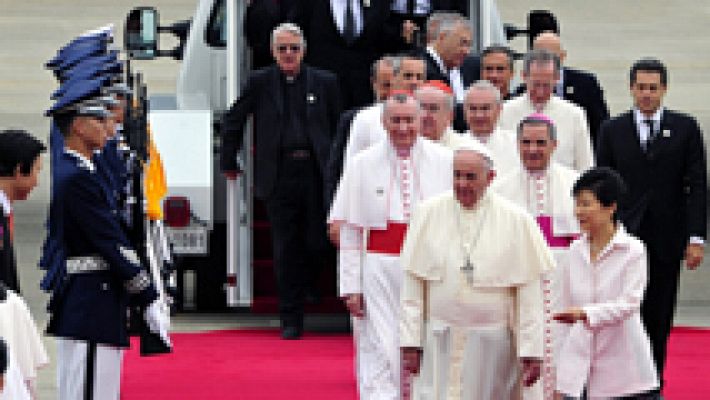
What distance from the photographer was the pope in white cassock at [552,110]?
40.9 feet

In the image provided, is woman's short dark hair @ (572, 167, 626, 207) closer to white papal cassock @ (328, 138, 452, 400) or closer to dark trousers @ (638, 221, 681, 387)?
white papal cassock @ (328, 138, 452, 400)

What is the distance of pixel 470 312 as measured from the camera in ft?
33.8

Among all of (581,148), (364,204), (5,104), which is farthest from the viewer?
(5,104)

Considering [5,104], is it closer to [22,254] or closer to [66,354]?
[22,254]

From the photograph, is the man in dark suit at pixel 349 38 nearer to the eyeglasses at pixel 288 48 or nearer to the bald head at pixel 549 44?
the eyeglasses at pixel 288 48

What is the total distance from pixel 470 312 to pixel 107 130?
173 cm

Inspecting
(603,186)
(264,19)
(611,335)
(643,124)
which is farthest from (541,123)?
(264,19)

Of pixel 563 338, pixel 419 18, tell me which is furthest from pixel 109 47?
pixel 419 18

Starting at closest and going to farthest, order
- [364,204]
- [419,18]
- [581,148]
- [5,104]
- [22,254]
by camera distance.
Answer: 1. [364,204]
2. [581,148]
3. [419,18]
4. [22,254]
5. [5,104]

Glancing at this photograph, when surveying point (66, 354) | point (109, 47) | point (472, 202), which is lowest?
point (66, 354)

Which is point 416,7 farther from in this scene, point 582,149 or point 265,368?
point 582,149

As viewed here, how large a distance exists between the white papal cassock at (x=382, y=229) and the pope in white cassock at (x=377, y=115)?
0.74m

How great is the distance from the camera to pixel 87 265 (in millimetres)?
9992

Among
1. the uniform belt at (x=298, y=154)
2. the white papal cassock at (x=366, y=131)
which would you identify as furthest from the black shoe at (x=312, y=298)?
the white papal cassock at (x=366, y=131)
